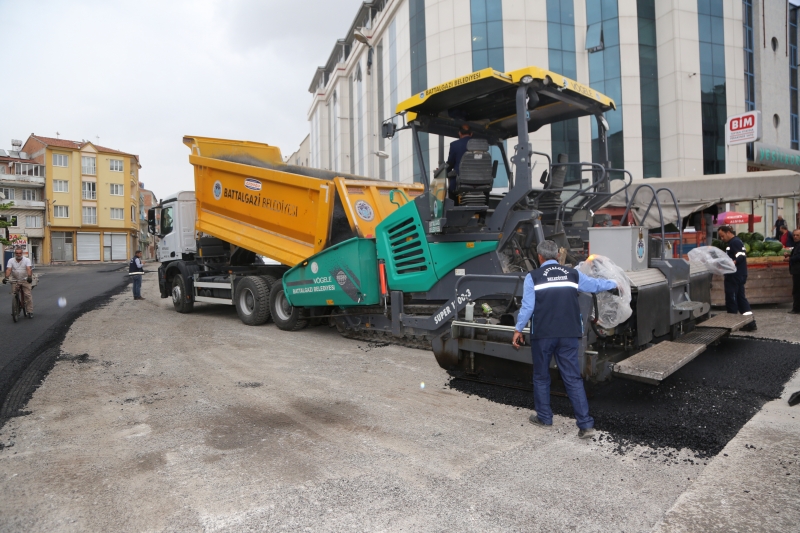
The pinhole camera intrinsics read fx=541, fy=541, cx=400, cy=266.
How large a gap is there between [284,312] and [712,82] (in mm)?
24829

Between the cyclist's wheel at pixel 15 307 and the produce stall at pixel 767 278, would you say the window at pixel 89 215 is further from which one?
the produce stall at pixel 767 278

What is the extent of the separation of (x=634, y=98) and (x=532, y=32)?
5598 mm

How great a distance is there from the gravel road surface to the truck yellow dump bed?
272 centimetres

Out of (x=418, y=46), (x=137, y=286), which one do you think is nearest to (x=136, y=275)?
(x=137, y=286)

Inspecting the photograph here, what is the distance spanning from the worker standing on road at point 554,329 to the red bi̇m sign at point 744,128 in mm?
18341

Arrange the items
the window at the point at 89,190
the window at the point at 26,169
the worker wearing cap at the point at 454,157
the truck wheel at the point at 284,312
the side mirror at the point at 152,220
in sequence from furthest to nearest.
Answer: the window at the point at 89,190 → the window at the point at 26,169 → the side mirror at the point at 152,220 → the truck wheel at the point at 284,312 → the worker wearing cap at the point at 454,157

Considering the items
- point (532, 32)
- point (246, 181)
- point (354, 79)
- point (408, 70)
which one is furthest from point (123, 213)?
point (246, 181)

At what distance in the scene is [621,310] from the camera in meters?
4.55

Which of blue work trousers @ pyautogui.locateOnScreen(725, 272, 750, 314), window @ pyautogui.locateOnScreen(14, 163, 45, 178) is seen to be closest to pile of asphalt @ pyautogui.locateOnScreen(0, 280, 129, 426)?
blue work trousers @ pyautogui.locateOnScreen(725, 272, 750, 314)

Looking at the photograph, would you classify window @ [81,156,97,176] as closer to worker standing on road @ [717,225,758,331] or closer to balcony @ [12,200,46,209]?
balcony @ [12,200,46,209]

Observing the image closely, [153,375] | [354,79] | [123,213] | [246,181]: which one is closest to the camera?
[153,375]

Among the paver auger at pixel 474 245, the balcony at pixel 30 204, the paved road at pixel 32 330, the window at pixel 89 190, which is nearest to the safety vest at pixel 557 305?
the paver auger at pixel 474 245

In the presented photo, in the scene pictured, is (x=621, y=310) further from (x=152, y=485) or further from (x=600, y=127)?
(x=152, y=485)

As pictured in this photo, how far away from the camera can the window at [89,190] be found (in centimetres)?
5631
